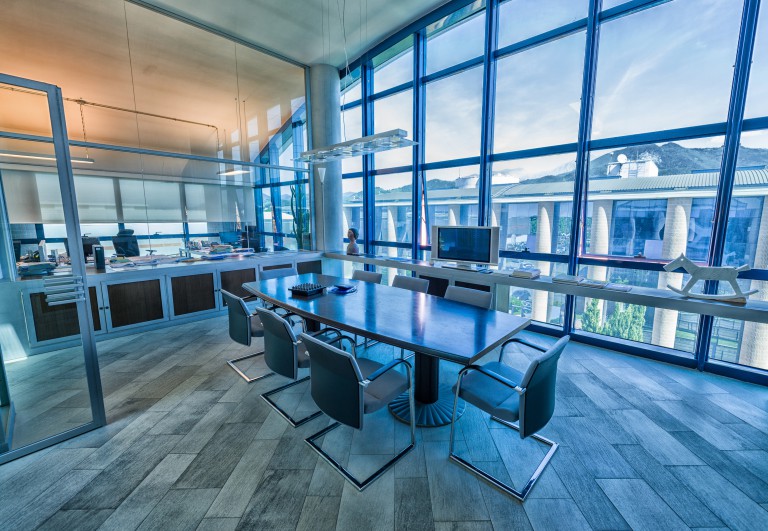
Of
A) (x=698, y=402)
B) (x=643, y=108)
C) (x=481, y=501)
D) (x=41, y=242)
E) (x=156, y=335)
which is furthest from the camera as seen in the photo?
(x=156, y=335)

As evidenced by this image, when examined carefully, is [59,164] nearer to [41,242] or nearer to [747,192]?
[41,242]

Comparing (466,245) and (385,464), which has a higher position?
(466,245)

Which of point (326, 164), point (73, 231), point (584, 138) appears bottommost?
point (73, 231)

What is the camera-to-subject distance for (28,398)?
8.37 feet

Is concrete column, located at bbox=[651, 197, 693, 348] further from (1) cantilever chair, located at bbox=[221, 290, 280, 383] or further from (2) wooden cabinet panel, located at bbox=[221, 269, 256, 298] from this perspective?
(2) wooden cabinet panel, located at bbox=[221, 269, 256, 298]

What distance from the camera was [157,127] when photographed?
448 centimetres

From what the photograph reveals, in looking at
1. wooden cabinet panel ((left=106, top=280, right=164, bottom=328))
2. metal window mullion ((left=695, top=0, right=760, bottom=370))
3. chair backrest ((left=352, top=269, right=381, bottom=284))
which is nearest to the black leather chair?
chair backrest ((left=352, top=269, right=381, bottom=284))

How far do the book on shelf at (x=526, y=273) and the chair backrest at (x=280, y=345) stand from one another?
2686 mm

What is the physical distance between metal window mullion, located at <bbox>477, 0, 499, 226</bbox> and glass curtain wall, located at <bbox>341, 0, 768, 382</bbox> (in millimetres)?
18

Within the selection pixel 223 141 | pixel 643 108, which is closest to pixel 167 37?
pixel 223 141

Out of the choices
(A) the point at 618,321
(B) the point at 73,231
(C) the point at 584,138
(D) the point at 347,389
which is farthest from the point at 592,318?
(B) the point at 73,231

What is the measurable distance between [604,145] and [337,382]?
148 inches

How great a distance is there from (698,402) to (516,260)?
7.21 feet

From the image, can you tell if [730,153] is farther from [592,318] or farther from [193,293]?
[193,293]
